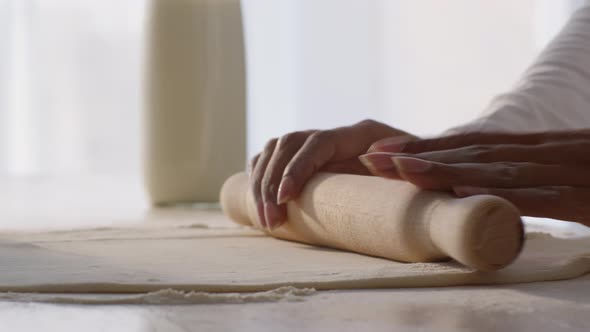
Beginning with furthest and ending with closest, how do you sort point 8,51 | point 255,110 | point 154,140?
point 255,110
point 8,51
point 154,140

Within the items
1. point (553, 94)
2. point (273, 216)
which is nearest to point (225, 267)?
point (273, 216)

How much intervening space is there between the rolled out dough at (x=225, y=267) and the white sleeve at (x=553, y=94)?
0.79ft

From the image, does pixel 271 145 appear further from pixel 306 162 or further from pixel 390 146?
pixel 390 146

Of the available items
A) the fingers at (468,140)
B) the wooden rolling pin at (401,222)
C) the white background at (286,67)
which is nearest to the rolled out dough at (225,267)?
the wooden rolling pin at (401,222)

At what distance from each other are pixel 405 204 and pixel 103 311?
1.03ft

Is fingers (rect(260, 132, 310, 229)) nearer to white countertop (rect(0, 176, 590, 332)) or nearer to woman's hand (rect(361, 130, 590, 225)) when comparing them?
woman's hand (rect(361, 130, 590, 225))

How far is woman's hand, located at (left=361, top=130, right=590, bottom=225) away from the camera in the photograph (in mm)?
782

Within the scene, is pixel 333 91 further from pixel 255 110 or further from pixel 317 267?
pixel 317 267

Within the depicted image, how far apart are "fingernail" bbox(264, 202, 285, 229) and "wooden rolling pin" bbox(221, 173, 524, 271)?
0.01 meters

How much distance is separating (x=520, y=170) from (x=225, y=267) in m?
0.30

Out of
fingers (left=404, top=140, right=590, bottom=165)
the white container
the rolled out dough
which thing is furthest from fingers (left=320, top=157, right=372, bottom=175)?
the white container

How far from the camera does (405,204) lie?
2.61ft

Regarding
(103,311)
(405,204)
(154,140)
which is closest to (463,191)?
(405,204)

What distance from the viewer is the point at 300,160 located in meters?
1.04
